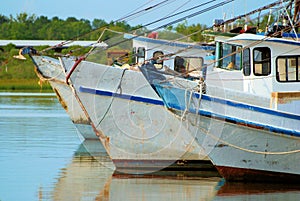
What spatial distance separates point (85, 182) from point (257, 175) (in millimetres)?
3344

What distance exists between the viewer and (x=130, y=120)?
1764 cm

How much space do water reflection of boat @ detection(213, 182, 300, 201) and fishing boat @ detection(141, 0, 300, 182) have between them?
13cm

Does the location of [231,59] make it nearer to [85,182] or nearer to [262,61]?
[262,61]

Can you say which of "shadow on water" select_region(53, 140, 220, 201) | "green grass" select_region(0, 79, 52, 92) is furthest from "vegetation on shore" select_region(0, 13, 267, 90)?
"shadow on water" select_region(53, 140, 220, 201)

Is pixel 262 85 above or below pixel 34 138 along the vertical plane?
above

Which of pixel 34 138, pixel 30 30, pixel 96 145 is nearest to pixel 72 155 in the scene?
pixel 96 145

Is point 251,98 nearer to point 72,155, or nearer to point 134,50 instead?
point 72,155

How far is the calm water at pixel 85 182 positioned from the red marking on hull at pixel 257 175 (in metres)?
0.11

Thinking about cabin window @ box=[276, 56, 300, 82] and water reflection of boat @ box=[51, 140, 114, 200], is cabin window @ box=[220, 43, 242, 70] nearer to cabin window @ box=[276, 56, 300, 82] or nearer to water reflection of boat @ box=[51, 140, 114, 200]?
cabin window @ box=[276, 56, 300, 82]

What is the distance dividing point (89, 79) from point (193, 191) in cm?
305

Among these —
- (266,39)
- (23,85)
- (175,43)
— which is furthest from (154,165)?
(23,85)

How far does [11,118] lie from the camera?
3341cm

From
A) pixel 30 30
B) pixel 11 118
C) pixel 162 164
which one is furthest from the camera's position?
pixel 30 30

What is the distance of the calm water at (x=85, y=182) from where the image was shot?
15859mm
